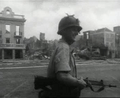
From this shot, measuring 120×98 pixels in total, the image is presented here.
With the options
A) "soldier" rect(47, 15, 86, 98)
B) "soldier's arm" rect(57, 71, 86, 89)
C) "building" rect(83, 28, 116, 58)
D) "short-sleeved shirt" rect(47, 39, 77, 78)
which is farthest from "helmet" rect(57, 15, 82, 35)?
"building" rect(83, 28, 116, 58)

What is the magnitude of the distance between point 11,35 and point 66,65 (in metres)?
36.7

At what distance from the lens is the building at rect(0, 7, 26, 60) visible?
118ft

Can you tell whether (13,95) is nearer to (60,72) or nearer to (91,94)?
(91,94)

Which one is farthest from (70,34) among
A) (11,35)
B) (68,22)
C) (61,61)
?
(11,35)

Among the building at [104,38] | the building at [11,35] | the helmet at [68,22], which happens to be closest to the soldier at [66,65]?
the helmet at [68,22]

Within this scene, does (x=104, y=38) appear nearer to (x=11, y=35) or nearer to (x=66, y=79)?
(x=11, y=35)

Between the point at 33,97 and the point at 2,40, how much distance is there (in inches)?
1383

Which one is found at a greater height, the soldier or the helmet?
the helmet

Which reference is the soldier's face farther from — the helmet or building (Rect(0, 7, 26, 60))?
building (Rect(0, 7, 26, 60))

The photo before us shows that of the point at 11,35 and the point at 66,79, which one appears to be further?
the point at 11,35

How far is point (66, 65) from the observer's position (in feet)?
4.53

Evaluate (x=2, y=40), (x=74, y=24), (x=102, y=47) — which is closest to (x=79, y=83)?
(x=74, y=24)

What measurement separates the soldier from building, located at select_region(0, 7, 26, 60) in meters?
35.2

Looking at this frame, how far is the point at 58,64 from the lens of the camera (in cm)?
140
